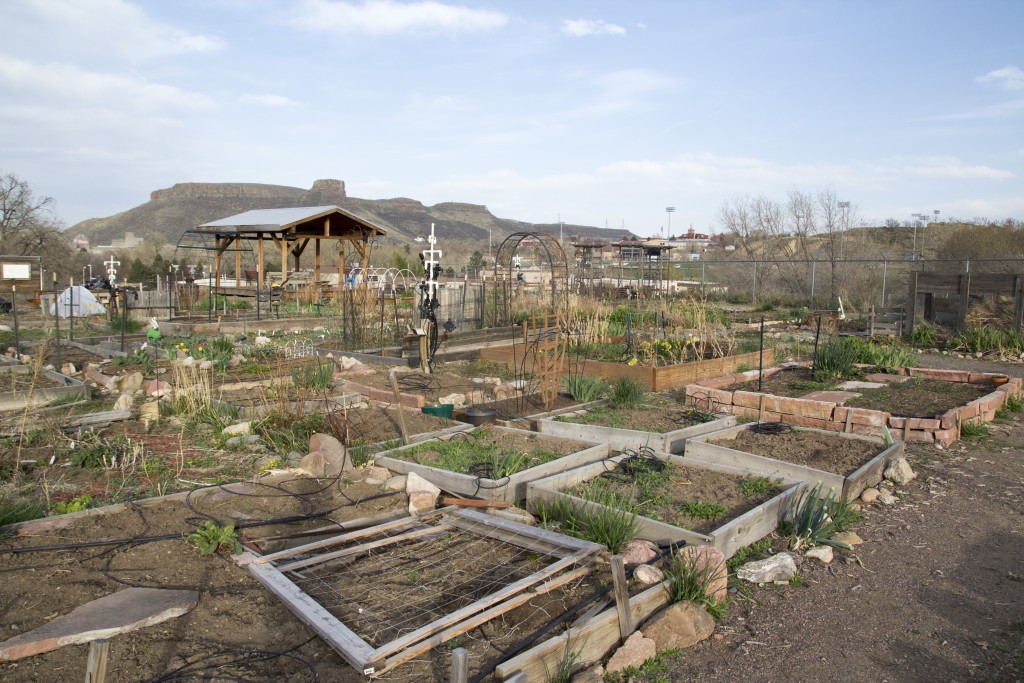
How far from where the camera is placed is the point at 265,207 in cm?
6750

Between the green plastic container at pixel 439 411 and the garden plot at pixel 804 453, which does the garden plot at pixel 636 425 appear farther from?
the green plastic container at pixel 439 411

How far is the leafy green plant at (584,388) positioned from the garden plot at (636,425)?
0.23 meters

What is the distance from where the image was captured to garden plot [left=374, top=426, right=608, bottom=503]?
535 centimetres

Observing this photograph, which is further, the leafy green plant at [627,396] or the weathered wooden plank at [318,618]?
the leafy green plant at [627,396]

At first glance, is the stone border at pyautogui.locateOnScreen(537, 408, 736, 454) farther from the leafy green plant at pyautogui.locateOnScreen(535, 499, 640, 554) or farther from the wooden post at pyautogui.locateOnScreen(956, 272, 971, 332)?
the wooden post at pyautogui.locateOnScreen(956, 272, 971, 332)

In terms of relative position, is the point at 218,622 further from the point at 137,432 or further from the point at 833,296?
the point at 833,296

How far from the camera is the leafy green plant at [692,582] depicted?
3758 millimetres

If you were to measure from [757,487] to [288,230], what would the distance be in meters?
21.4

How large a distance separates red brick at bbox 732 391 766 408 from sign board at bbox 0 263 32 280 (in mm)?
10814

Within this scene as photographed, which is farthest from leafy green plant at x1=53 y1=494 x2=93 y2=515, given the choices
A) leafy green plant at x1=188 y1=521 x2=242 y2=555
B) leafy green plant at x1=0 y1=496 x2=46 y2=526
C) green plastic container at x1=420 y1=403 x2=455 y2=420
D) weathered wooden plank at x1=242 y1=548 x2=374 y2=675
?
green plastic container at x1=420 y1=403 x2=455 y2=420

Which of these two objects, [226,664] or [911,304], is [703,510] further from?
[911,304]

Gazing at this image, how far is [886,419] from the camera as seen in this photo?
7.30 meters

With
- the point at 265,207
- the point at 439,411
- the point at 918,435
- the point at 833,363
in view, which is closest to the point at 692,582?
the point at 439,411

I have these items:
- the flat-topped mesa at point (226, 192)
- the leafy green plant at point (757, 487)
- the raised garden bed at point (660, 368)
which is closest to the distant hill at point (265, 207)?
the flat-topped mesa at point (226, 192)
